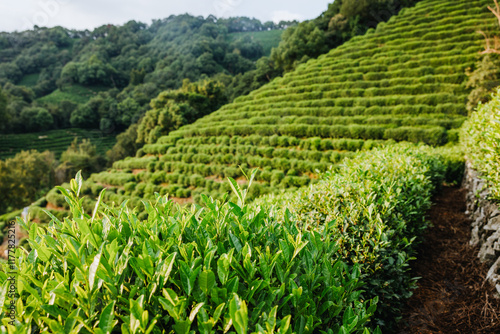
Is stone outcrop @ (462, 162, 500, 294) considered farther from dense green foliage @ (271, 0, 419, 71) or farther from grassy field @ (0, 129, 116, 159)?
grassy field @ (0, 129, 116, 159)

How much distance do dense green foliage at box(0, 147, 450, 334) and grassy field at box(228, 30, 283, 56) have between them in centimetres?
7851

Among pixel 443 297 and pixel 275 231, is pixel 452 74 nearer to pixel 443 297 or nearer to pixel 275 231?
pixel 443 297

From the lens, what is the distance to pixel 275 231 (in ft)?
5.83

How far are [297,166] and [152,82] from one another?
179 ft

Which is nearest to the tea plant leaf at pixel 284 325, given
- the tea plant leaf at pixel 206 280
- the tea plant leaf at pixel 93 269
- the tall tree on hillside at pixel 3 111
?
the tea plant leaf at pixel 206 280

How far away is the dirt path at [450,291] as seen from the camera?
243 cm

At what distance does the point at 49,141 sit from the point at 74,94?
2105cm

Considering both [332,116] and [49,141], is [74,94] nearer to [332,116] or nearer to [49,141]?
[49,141]

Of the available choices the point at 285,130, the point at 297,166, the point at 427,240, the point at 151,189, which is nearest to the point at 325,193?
the point at 427,240

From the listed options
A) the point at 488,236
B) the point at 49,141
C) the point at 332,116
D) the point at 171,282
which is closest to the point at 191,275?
the point at 171,282

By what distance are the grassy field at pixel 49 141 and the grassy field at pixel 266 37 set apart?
49002 mm

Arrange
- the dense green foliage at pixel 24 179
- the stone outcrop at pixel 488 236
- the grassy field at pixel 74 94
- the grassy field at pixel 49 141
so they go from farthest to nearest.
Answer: the grassy field at pixel 74 94, the grassy field at pixel 49 141, the dense green foliage at pixel 24 179, the stone outcrop at pixel 488 236

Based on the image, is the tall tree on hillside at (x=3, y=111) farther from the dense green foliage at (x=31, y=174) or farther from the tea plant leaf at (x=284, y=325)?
the tea plant leaf at (x=284, y=325)

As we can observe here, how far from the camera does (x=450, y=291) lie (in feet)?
9.53
